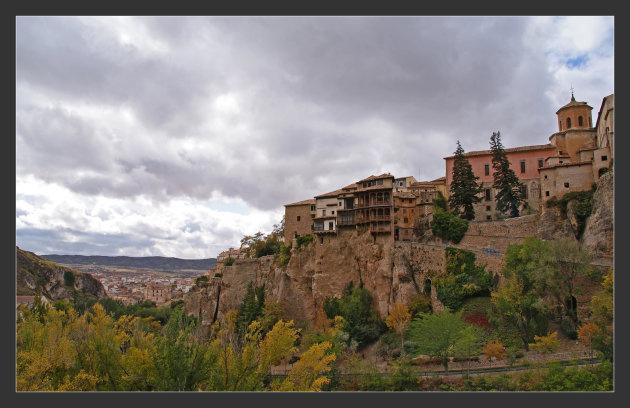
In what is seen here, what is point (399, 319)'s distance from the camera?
27.6 metres

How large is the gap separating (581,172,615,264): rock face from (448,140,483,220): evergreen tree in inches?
386

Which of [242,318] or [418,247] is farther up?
[418,247]

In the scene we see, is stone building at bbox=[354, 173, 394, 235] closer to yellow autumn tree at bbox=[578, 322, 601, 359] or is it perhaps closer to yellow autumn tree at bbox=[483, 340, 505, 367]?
yellow autumn tree at bbox=[483, 340, 505, 367]

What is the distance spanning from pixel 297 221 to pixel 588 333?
2640 cm

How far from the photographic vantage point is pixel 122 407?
12711mm

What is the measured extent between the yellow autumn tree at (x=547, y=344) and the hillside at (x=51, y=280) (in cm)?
6789

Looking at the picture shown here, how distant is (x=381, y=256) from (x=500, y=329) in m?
11.5

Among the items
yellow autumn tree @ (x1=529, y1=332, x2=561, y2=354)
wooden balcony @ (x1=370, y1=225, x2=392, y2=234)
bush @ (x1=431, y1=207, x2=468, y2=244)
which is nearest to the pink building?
bush @ (x1=431, y1=207, x2=468, y2=244)

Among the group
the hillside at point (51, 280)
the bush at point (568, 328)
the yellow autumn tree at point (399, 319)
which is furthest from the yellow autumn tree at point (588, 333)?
the hillside at point (51, 280)

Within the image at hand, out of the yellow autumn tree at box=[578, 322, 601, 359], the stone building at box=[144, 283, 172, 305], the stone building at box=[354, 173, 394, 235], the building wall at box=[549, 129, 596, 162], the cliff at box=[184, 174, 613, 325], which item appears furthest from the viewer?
the stone building at box=[144, 283, 172, 305]

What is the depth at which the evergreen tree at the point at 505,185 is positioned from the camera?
1389 inches

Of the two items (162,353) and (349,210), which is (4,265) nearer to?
(162,353)

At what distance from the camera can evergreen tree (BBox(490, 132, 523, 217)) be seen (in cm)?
3528
